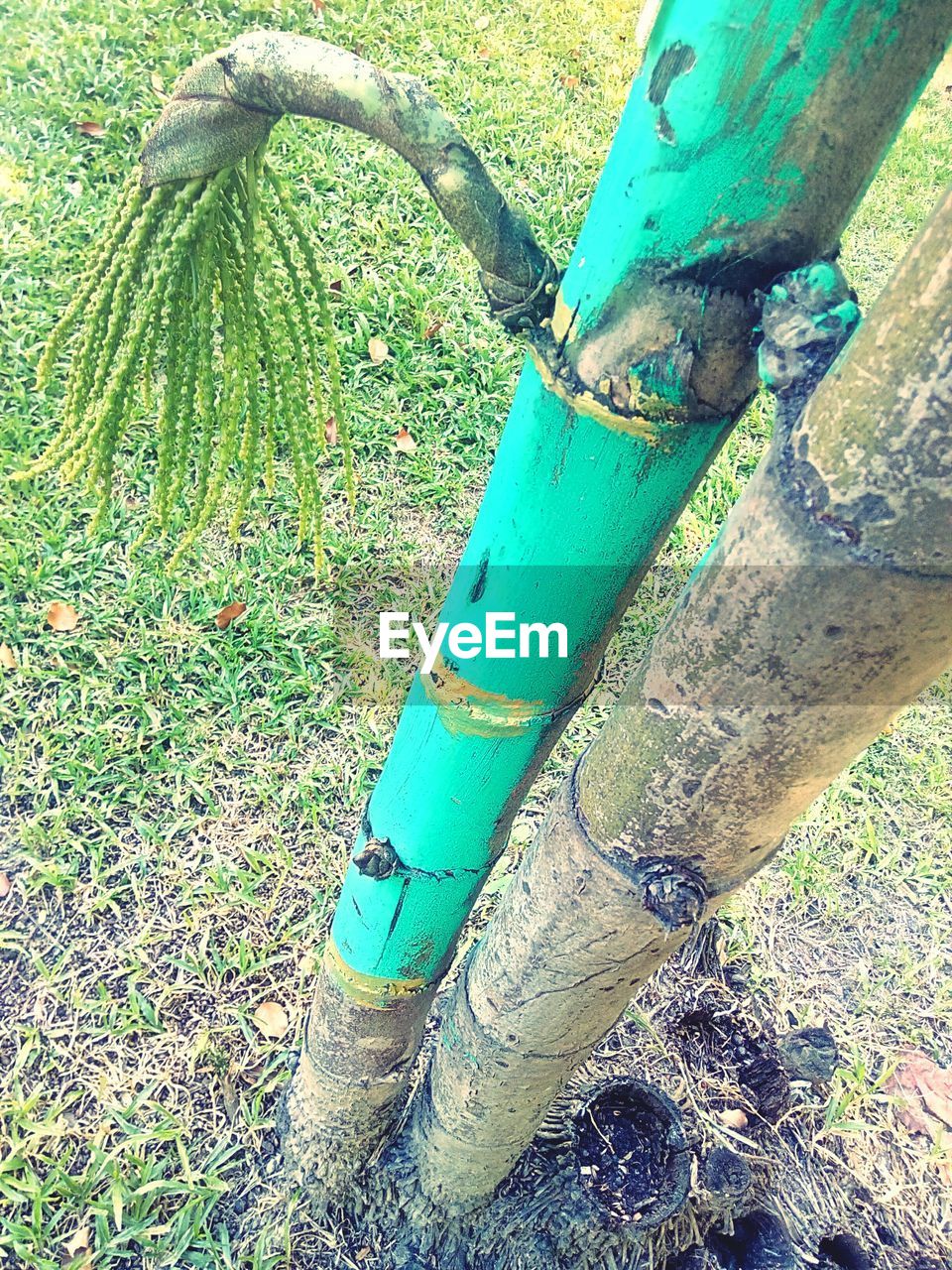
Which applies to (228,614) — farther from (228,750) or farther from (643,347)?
(643,347)

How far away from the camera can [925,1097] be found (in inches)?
91.9

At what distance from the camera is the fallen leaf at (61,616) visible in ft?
9.27

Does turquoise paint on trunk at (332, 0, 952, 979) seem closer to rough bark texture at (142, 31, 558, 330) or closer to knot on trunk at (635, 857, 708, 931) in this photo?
rough bark texture at (142, 31, 558, 330)

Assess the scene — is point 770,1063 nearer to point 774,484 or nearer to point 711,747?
point 711,747

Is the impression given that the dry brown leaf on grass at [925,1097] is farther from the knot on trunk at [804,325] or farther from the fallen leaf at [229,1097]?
the knot on trunk at [804,325]

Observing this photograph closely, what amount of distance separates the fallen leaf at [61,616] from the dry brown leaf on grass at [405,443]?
121 cm

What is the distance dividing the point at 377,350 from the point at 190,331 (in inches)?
99.8

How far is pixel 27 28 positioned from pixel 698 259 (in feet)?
14.8

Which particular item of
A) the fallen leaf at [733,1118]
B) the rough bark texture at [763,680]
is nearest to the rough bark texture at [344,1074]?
the rough bark texture at [763,680]

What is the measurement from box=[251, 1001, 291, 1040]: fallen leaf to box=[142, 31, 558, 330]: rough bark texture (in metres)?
1.86

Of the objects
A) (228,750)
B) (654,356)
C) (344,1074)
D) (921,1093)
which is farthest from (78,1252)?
(654,356)

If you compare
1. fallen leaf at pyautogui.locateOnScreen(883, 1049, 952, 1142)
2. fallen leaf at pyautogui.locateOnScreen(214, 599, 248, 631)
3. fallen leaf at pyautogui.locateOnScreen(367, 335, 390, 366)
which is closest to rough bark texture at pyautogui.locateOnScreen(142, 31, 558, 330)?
fallen leaf at pyautogui.locateOnScreen(214, 599, 248, 631)

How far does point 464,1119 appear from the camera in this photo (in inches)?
61.1

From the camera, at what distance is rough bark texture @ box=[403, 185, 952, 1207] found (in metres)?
0.63
